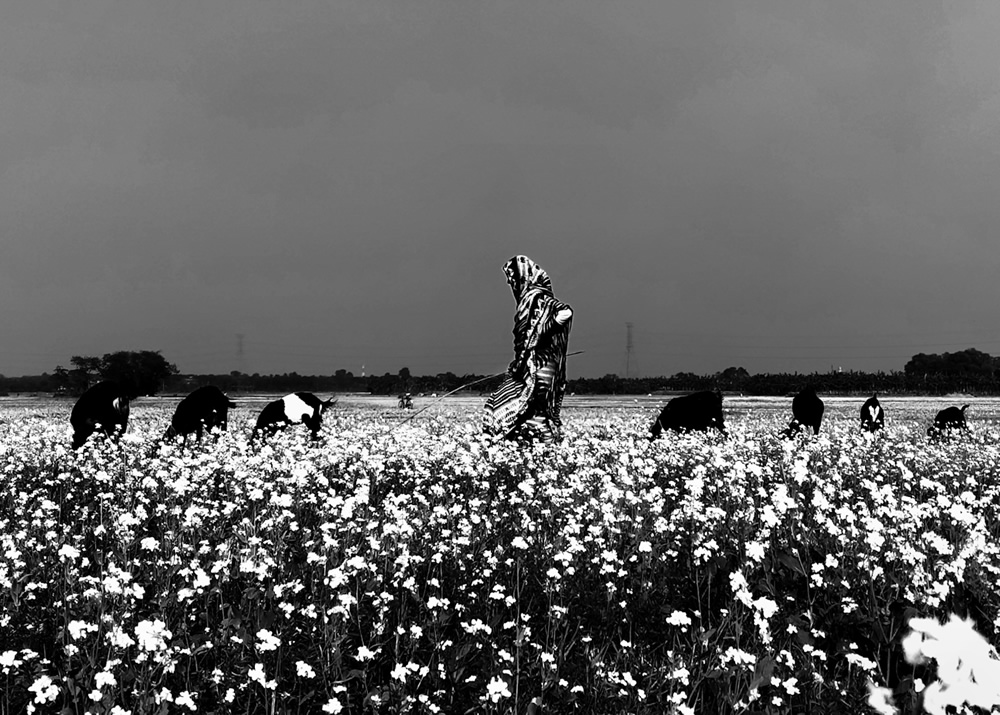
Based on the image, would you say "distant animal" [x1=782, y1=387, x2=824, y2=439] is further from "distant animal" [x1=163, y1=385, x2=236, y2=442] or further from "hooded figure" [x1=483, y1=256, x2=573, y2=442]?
"distant animal" [x1=163, y1=385, x2=236, y2=442]

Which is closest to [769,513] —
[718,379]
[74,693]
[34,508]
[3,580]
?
[74,693]

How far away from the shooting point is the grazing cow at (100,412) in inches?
596

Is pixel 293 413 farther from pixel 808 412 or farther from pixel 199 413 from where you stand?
pixel 808 412

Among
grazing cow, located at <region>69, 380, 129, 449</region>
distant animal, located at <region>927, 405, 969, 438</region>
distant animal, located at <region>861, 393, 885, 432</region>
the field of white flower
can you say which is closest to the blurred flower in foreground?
the field of white flower

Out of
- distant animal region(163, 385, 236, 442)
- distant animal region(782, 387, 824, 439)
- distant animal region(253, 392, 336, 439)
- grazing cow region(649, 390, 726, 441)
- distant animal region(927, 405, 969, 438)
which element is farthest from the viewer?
distant animal region(927, 405, 969, 438)

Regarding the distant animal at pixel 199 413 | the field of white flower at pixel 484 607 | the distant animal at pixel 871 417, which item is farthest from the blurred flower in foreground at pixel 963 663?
the distant animal at pixel 871 417

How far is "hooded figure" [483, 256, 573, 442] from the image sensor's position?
16.0 metres

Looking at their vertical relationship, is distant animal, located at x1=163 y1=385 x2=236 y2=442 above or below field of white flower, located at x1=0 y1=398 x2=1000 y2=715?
above

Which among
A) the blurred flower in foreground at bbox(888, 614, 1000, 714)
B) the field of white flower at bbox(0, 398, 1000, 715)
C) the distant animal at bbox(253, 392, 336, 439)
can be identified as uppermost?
the blurred flower in foreground at bbox(888, 614, 1000, 714)

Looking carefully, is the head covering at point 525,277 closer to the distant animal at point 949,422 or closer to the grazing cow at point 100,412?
the grazing cow at point 100,412

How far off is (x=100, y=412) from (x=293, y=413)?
15.6 feet

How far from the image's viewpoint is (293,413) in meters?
19.4

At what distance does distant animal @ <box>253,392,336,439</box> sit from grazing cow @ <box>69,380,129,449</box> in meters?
3.11

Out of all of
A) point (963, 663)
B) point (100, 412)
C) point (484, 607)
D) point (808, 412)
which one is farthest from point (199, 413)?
point (963, 663)
